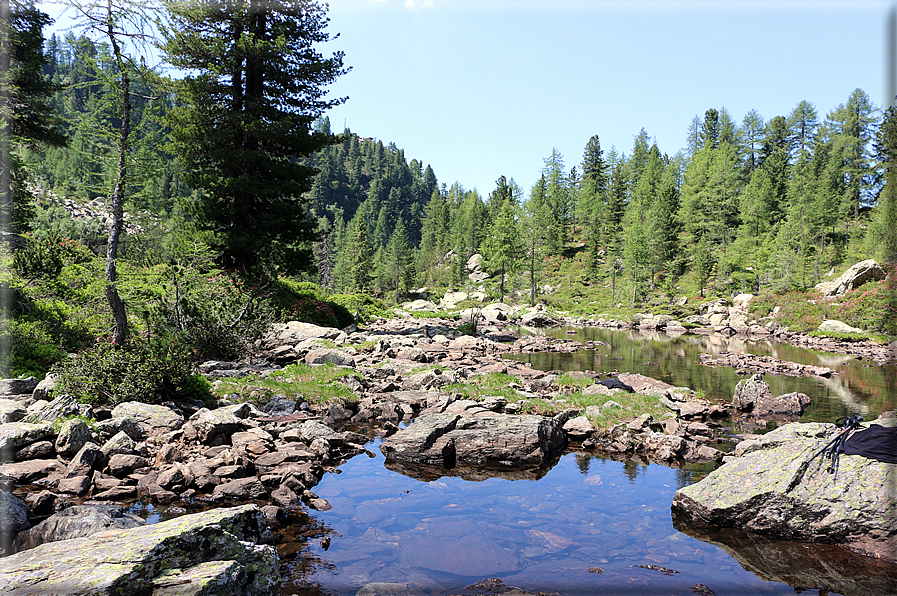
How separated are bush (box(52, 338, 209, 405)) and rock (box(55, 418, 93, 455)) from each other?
216cm

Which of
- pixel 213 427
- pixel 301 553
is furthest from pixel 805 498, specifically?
pixel 213 427

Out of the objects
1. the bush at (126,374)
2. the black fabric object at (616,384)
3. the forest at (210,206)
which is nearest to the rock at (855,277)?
the forest at (210,206)

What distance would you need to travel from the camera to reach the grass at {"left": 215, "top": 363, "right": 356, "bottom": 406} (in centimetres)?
1355

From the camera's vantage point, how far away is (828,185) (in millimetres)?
66750

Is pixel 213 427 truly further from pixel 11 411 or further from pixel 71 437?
pixel 11 411

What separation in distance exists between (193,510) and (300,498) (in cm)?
174

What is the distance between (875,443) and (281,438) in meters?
11.3

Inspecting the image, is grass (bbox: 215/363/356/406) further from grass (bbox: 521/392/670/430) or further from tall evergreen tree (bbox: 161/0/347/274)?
tall evergreen tree (bbox: 161/0/347/274)

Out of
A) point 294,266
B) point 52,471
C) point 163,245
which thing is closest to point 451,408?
point 52,471

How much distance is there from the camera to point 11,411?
9.41 meters

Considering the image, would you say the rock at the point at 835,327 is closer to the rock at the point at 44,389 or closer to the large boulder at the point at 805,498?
the large boulder at the point at 805,498

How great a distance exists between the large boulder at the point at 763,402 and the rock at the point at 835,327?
3213 centimetres

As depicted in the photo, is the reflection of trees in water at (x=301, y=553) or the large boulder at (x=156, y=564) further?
the reflection of trees in water at (x=301, y=553)

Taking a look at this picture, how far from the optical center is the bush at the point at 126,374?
35.8 ft
